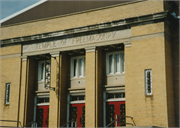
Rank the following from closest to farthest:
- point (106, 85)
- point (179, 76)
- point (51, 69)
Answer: point (179, 76) → point (106, 85) → point (51, 69)

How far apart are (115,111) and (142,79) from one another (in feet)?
11.3

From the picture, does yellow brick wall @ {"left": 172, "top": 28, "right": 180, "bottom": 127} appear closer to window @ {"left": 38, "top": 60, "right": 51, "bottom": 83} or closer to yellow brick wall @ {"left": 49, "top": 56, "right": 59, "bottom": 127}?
yellow brick wall @ {"left": 49, "top": 56, "right": 59, "bottom": 127}

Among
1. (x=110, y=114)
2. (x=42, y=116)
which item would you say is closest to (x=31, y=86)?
(x=42, y=116)

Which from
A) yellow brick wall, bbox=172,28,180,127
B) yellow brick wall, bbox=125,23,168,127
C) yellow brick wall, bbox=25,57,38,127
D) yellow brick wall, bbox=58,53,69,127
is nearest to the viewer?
yellow brick wall, bbox=125,23,168,127

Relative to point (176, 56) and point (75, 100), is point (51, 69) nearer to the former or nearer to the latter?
point (75, 100)

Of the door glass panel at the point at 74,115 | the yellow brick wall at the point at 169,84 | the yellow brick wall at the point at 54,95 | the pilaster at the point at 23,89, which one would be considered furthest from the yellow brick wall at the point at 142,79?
the pilaster at the point at 23,89

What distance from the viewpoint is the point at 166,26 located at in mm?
21625

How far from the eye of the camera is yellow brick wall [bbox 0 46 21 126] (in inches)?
1043

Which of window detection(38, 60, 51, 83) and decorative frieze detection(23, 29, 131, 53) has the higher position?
decorative frieze detection(23, 29, 131, 53)

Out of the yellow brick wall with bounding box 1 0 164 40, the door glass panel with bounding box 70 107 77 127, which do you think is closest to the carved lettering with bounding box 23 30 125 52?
the yellow brick wall with bounding box 1 0 164 40

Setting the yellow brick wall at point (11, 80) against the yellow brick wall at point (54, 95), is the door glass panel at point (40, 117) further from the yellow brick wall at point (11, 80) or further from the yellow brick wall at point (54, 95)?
the yellow brick wall at point (54, 95)

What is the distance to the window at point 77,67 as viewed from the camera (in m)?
25.3

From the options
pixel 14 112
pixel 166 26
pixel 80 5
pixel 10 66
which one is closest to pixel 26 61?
pixel 10 66

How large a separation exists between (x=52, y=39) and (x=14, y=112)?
6.76 m
